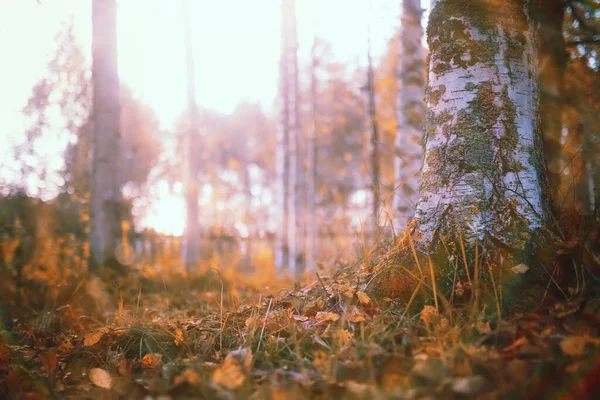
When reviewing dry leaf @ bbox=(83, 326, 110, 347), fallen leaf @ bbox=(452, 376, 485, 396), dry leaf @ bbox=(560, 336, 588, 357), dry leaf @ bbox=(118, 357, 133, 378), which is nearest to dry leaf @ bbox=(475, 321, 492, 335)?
dry leaf @ bbox=(560, 336, 588, 357)

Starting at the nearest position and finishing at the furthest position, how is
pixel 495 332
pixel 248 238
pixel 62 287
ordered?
pixel 495 332
pixel 62 287
pixel 248 238

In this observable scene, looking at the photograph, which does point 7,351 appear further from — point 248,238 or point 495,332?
point 248,238

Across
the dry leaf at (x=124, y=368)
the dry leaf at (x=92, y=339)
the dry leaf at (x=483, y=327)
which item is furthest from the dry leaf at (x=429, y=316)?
the dry leaf at (x=92, y=339)

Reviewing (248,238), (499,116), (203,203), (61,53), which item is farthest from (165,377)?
(203,203)

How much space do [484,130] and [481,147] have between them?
0.32 ft

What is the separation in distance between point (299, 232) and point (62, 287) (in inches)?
288

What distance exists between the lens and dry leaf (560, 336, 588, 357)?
4.76ft

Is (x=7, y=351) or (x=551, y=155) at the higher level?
(x=551, y=155)

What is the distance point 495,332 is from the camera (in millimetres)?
1703

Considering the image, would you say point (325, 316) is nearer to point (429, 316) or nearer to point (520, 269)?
point (429, 316)

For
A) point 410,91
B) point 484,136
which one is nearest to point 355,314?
point 484,136

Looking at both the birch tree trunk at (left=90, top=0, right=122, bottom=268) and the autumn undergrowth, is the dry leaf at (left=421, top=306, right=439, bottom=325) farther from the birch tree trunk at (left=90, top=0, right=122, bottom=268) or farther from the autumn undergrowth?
the birch tree trunk at (left=90, top=0, right=122, bottom=268)

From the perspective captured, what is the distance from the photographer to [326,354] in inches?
74.8

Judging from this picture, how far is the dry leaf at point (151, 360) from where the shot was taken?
2.06m
